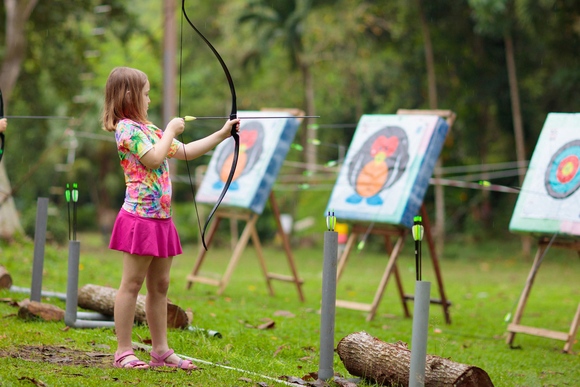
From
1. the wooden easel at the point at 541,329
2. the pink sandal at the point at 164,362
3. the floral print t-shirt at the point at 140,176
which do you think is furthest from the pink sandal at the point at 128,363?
the wooden easel at the point at 541,329

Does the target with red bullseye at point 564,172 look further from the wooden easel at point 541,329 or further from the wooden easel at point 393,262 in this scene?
the wooden easel at point 393,262

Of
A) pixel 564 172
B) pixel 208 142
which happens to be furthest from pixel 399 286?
pixel 208 142

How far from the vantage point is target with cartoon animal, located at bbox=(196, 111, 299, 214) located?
6.33 metres

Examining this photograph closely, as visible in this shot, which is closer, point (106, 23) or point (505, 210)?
point (106, 23)

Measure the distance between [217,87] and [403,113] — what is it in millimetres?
19230

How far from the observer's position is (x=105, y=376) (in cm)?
288

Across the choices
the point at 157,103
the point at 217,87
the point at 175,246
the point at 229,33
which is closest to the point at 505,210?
the point at 229,33

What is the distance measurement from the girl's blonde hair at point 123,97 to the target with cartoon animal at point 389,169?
9.39 feet

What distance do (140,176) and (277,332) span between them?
1.87 metres

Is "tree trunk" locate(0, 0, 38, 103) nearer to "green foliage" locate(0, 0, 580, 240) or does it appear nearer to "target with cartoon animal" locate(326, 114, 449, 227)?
"green foliage" locate(0, 0, 580, 240)

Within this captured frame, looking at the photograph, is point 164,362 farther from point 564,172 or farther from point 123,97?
point 564,172

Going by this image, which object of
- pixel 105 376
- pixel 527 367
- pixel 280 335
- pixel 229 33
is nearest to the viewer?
pixel 105 376

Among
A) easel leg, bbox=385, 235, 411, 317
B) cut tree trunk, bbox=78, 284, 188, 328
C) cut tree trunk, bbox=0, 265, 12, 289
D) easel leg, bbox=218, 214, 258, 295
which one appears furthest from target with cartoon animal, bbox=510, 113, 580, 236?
cut tree trunk, bbox=0, 265, 12, 289

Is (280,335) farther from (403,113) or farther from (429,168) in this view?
(403,113)
